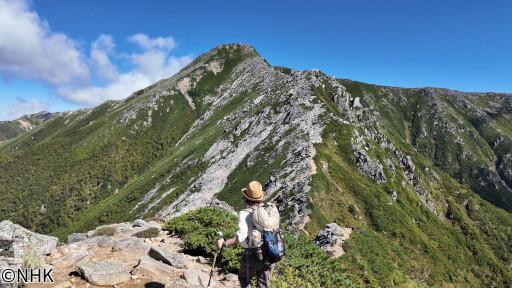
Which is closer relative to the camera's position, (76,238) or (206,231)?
(206,231)

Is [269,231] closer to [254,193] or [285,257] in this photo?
[254,193]

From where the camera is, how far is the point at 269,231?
952 centimetres

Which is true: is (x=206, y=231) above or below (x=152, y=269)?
above

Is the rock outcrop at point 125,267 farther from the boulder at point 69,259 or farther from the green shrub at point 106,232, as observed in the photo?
the green shrub at point 106,232

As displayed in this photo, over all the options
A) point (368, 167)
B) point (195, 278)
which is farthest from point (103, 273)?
point (368, 167)

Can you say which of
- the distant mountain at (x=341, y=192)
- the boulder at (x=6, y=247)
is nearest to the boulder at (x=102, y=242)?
the boulder at (x=6, y=247)

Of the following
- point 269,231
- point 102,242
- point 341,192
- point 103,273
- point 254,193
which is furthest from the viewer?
point 341,192

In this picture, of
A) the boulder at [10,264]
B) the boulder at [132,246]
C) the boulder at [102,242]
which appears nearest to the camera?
the boulder at [10,264]

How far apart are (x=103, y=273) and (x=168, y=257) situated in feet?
10.1

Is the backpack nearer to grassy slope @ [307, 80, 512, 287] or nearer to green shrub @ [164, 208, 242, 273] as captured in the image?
green shrub @ [164, 208, 242, 273]

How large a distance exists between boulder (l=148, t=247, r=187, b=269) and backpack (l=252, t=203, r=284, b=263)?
7.39m

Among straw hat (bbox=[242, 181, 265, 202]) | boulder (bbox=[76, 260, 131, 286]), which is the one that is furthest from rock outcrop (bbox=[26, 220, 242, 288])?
straw hat (bbox=[242, 181, 265, 202])

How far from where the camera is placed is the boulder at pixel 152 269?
1444 cm

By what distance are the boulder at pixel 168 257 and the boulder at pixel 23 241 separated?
14.0 ft
